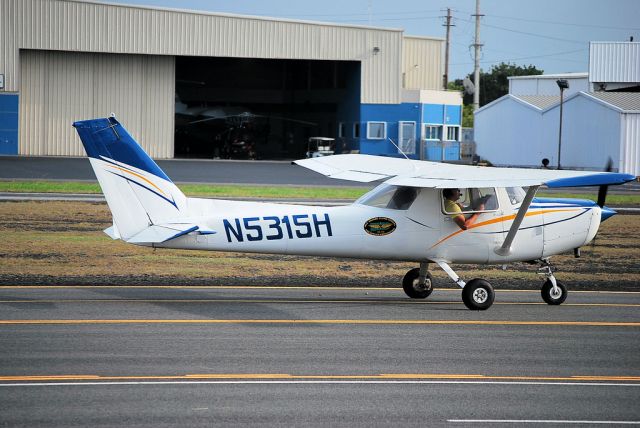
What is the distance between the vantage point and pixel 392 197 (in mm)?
15852

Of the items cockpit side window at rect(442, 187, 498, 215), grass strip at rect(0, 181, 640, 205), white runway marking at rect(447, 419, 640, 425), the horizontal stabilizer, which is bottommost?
white runway marking at rect(447, 419, 640, 425)

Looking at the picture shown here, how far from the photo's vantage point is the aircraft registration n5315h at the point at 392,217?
14.6m

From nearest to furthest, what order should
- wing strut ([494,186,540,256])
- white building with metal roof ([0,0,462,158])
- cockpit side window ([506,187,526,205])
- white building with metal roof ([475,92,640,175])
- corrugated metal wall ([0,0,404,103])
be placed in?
1. wing strut ([494,186,540,256])
2. cockpit side window ([506,187,526,205])
3. white building with metal roof ([475,92,640,175])
4. corrugated metal wall ([0,0,404,103])
5. white building with metal roof ([0,0,462,158])

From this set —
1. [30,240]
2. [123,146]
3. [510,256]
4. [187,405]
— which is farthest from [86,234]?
[187,405]

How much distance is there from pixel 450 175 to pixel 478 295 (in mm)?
2021

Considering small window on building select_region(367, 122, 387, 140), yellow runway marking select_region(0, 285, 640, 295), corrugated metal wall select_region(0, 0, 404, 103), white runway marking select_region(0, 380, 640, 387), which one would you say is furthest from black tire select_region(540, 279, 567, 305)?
small window on building select_region(367, 122, 387, 140)

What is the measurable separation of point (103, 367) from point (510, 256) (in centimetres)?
770

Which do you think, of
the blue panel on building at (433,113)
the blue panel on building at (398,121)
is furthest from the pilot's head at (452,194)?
the blue panel on building at (433,113)

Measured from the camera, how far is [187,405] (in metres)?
9.52

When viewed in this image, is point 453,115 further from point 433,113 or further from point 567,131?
point 567,131

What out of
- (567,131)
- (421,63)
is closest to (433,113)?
(421,63)

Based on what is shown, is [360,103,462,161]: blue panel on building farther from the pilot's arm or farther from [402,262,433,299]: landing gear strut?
the pilot's arm

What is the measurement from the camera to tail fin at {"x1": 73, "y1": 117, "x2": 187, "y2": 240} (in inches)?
571

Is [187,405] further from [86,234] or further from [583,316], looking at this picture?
[86,234]
